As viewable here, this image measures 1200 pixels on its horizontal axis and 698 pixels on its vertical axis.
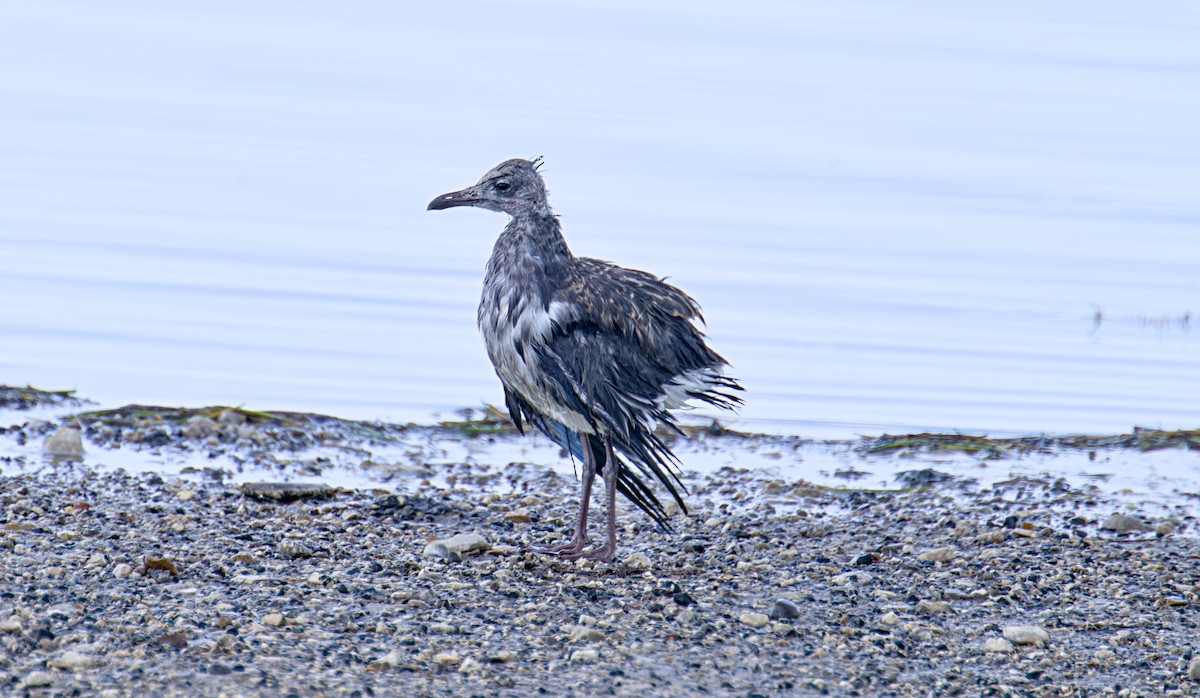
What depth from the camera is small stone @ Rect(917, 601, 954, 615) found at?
6.87 meters

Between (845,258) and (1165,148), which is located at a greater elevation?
(1165,148)

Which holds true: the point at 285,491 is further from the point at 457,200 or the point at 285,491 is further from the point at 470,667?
the point at 470,667

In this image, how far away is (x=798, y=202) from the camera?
17391 mm

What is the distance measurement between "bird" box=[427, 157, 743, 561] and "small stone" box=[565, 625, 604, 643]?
1.01 meters

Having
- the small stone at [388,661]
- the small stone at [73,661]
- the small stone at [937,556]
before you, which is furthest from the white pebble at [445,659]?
the small stone at [937,556]

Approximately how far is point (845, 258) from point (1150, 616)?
28.7 feet

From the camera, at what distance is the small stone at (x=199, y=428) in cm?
974

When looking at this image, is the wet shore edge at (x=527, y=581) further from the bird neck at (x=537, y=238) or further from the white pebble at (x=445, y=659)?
the bird neck at (x=537, y=238)

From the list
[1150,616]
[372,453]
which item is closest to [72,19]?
[372,453]

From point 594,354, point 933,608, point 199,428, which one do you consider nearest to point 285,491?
point 199,428

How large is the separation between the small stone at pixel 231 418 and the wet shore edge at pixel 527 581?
0.01 m

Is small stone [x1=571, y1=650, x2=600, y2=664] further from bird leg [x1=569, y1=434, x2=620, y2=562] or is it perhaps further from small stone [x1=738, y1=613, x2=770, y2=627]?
bird leg [x1=569, y1=434, x2=620, y2=562]

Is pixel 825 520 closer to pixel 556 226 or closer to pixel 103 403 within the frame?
pixel 556 226

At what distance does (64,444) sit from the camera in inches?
366
